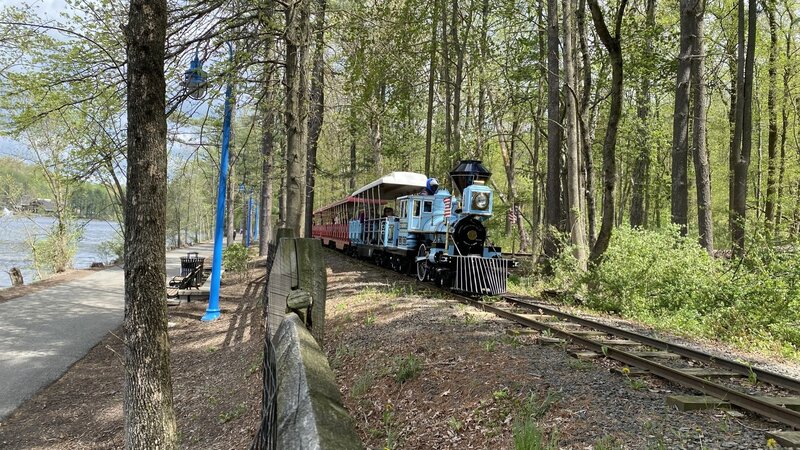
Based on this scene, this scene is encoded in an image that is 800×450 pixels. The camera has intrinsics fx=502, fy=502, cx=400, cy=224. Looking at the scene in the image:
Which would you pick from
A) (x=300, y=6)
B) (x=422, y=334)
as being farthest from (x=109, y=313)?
(x=422, y=334)

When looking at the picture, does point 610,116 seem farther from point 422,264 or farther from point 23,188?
point 23,188

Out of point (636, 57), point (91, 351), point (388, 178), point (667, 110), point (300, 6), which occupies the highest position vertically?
point (667, 110)

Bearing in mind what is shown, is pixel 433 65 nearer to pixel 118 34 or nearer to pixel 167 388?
pixel 118 34

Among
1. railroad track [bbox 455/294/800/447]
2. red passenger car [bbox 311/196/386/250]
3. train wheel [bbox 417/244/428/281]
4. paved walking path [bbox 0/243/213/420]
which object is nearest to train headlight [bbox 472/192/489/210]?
train wheel [bbox 417/244/428/281]

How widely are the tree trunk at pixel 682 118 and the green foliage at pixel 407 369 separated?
958 cm

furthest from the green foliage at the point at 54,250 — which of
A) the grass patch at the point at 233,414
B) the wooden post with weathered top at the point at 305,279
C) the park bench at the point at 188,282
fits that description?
the wooden post with weathered top at the point at 305,279

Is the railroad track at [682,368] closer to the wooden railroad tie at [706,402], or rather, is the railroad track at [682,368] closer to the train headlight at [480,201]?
the wooden railroad tie at [706,402]

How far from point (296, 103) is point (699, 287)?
329 inches

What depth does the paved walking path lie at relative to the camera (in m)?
8.35

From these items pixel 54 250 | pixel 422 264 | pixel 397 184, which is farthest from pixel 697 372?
pixel 54 250

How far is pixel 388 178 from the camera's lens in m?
16.0

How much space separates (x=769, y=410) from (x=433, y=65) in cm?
1639

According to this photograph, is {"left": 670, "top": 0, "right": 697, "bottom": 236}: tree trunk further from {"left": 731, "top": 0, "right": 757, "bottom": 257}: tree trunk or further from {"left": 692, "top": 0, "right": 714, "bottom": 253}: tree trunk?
{"left": 731, "top": 0, "right": 757, "bottom": 257}: tree trunk

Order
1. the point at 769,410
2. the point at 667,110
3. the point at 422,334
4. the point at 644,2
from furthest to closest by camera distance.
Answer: the point at 667,110 < the point at 644,2 < the point at 422,334 < the point at 769,410
